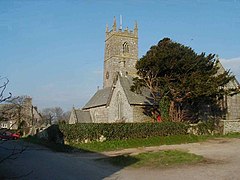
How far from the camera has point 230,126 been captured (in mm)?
29750

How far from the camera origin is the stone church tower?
6328cm

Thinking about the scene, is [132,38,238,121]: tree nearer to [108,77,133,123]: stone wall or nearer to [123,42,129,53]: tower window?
[108,77,133,123]: stone wall

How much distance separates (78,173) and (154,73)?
63.5 feet

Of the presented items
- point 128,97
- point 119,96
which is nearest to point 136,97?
point 128,97

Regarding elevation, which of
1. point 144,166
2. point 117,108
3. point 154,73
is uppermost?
point 154,73

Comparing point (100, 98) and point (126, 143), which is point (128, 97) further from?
point (126, 143)

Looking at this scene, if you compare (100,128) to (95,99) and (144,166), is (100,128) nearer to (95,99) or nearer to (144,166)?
(144,166)

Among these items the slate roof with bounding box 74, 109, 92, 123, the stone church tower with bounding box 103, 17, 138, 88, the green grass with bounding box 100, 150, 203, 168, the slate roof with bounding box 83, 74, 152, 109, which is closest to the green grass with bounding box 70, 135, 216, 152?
the green grass with bounding box 100, 150, 203, 168

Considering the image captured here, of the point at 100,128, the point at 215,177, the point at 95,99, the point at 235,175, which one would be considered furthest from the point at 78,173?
the point at 95,99

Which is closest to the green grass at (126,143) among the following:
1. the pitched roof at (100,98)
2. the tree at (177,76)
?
the tree at (177,76)

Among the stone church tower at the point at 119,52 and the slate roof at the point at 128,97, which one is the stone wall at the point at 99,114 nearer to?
the slate roof at the point at 128,97

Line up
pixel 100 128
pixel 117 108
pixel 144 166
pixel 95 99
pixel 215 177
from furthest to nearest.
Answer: pixel 95 99
pixel 117 108
pixel 100 128
pixel 144 166
pixel 215 177

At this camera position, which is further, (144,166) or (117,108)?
(117,108)

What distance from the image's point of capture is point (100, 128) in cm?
2306
